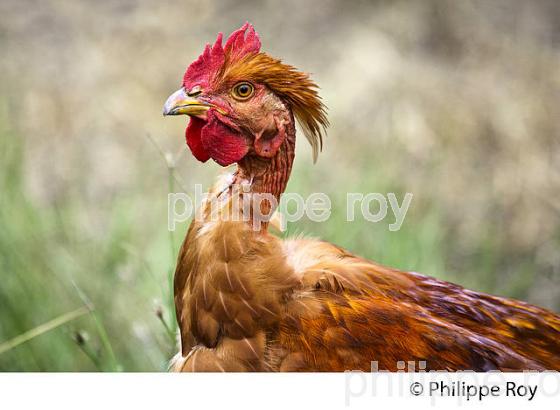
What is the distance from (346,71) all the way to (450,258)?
0.81 metres

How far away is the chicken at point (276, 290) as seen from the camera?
1505mm

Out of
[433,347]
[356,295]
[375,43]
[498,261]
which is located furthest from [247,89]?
[498,261]

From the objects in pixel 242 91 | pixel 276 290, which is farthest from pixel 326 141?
pixel 276 290

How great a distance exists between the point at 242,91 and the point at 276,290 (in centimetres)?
49

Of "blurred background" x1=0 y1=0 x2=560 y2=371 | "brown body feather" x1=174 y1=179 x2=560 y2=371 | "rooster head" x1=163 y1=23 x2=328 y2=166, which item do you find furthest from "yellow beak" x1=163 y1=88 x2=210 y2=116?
"blurred background" x1=0 y1=0 x2=560 y2=371

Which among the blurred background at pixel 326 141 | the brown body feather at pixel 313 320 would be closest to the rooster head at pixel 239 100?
the brown body feather at pixel 313 320

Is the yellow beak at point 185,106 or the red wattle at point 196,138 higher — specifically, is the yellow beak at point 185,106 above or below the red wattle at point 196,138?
above

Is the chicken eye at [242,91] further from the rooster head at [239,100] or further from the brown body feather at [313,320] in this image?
the brown body feather at [313,320]

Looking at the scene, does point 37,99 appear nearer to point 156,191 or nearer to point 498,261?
point 156,191

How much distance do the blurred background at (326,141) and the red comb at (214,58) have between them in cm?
66

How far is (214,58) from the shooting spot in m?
1.59

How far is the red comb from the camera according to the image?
5.21ft

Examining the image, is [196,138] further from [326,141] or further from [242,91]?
[326,141]

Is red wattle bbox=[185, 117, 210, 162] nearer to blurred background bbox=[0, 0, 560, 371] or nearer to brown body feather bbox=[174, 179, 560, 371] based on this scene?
brown body feather bbox=[174, 179, 560, 371]
